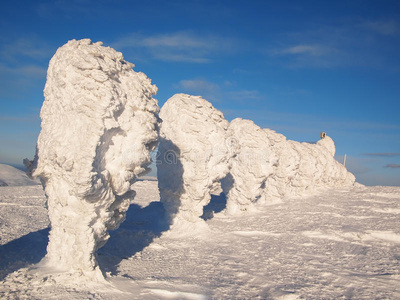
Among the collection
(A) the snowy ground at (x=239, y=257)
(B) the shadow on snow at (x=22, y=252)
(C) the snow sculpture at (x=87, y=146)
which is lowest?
(B) the shadow on snow at (x=22, y=252)

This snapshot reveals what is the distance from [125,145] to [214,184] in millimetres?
4486

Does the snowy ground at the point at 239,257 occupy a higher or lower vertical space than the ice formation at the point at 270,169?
lower

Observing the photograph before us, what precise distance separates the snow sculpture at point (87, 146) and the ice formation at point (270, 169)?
4723 mm

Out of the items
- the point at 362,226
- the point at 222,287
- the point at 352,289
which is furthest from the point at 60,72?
the point at 362,226

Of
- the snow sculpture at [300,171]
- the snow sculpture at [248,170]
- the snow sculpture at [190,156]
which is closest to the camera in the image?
the snow sculpture at [190,156]

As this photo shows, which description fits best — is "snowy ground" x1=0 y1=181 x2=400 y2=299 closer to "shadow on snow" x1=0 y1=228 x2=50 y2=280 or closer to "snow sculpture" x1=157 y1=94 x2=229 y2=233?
"shadow on snow" x1=0 y1=228 x2=50 y2=280

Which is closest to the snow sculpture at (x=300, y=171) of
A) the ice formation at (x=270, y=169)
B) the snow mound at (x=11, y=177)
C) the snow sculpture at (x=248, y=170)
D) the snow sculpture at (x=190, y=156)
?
the ice formation at (x=270, y=169)

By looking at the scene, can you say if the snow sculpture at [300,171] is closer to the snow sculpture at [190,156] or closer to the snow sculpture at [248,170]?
the snow sculpture at [248,170]

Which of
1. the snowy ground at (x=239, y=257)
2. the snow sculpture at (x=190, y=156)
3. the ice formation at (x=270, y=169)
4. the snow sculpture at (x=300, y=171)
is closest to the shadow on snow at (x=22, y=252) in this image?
the snowy ground at (x=239, y=257)

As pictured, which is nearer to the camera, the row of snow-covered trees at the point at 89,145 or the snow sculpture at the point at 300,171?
the row of snow-covered trees at the point at 89,145

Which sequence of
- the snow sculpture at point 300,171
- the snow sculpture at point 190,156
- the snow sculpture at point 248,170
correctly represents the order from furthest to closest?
the snow sculpture at point 300,171 → the snow sculpture at point 248,170 → the snow sculpture at point 190,156

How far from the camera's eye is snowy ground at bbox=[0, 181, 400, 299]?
18.0 feet

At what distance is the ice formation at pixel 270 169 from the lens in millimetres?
13062

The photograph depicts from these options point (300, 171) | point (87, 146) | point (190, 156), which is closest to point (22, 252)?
point (87, 146)
